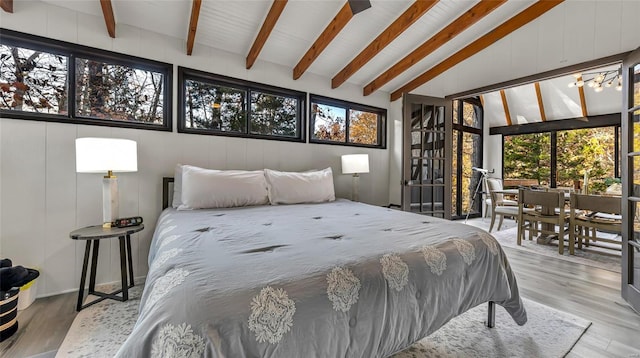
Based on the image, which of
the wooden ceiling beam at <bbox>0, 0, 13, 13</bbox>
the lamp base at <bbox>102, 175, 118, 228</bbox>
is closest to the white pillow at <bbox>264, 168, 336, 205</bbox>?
the lamp base at <bbox>102, 175, 118, 228</bbox>

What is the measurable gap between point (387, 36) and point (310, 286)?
9.96 feet

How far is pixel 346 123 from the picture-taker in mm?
4227

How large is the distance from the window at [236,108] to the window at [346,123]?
30 cm

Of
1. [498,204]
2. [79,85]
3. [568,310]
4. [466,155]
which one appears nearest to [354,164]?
[568,310]

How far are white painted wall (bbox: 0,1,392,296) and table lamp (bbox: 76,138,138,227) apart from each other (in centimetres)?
40

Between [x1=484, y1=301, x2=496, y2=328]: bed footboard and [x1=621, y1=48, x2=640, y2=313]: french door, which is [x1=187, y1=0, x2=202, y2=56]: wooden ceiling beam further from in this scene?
[x1=621, y1=48, x2=640, y2=313]: french door

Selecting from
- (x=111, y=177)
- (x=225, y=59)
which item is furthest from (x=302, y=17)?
(x=111, y=177)

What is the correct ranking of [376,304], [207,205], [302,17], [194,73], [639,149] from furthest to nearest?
1. [194,73]
2. [302,17]
3. [207,205]
4. [639,149]
5. [376,304]

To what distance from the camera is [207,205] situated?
7.94 ft

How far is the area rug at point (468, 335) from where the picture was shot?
5.19ft

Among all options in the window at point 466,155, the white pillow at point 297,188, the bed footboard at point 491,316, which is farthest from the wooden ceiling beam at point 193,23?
the window at point 466,155

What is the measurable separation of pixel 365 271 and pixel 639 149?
269cm

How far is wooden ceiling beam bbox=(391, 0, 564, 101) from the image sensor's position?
2983mm

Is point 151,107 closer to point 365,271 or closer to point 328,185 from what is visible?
point 328,185
